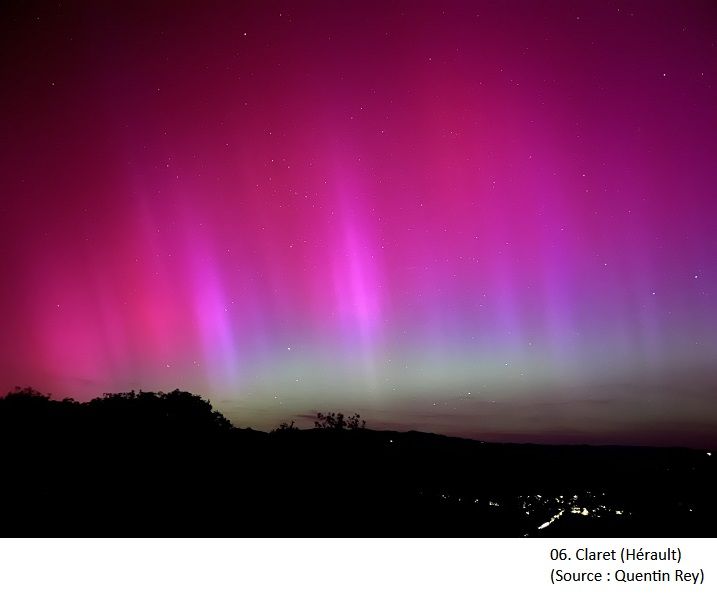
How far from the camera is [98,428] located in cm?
795

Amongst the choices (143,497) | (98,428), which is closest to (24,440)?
(98,428)

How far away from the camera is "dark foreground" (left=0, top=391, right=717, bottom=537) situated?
15.6 ft

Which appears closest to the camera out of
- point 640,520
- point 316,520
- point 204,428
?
point 640,520

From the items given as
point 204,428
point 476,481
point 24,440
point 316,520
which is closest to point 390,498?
point 316,520

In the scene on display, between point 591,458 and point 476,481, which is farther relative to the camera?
point 591,458

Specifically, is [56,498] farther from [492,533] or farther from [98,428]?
[492,533]

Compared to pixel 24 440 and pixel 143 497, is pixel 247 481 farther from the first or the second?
pixel 24 440

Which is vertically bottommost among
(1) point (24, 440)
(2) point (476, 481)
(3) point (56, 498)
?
(2) point (476, 481)

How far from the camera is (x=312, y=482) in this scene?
6402 mm

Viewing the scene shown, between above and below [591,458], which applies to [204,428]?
above

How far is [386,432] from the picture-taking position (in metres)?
9.53

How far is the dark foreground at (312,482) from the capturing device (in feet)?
15.6

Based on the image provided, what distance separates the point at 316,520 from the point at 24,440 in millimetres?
5092
